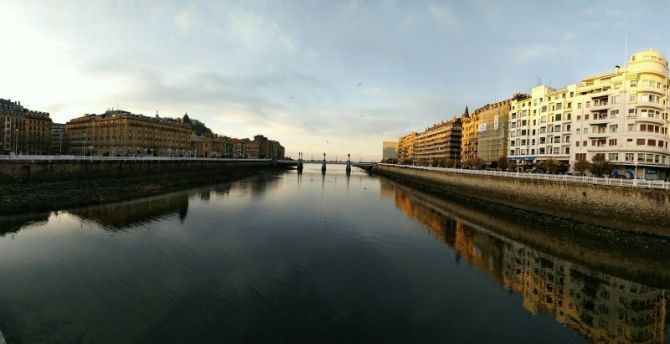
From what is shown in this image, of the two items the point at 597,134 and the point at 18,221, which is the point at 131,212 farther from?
the point at 597,134

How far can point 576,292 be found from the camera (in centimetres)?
2244

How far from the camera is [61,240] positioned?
29.2 metres

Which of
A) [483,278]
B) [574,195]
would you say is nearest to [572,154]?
[574,195]

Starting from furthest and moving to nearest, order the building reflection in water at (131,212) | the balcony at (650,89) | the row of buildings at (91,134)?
1. the row of buildings at (91,134)
2. the balcony at (650,89)
3. the building reflection in water at (131,212)

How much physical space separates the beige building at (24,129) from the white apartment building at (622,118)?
193 meters

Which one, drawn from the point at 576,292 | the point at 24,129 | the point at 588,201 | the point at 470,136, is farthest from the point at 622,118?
the point at 24,129

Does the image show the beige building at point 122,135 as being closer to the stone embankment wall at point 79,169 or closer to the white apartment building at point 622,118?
the stone embankment wall at point 79,169

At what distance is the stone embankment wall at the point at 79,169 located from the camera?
51934mm

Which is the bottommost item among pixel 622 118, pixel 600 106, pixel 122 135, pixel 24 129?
pixel 622 118

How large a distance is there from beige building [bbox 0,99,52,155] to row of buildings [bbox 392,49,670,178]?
188194 mm

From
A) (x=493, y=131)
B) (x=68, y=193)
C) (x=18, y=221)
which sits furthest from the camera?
(x=493, y=131)

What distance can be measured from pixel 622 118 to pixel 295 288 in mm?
73215

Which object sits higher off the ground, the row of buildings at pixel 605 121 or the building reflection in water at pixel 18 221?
the row of buildings at pixel 605 121

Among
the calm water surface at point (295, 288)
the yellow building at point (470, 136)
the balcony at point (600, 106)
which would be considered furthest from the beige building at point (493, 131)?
the calm water surface at point (295, 288)
